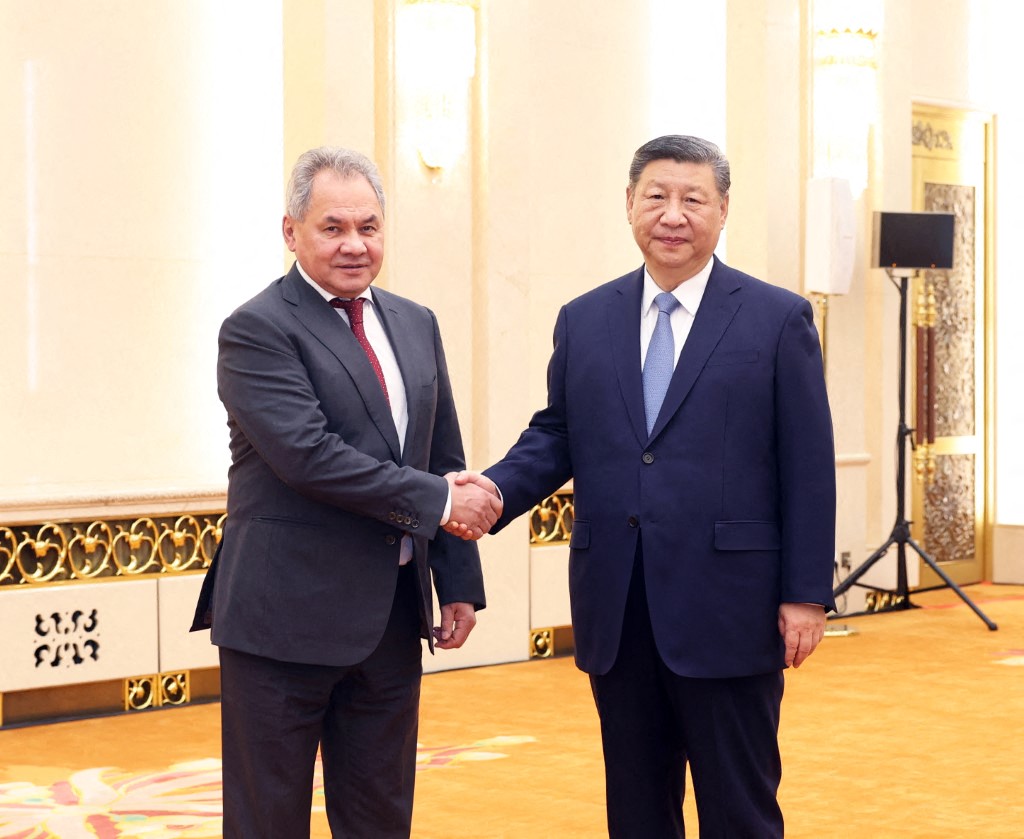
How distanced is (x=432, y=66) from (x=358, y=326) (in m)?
3.62

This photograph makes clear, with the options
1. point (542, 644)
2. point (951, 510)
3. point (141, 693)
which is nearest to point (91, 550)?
point (141, 693)

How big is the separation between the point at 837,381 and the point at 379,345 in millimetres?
5432

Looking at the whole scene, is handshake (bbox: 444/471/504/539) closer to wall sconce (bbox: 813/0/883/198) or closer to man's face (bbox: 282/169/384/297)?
man's face (bbox: 282/169/384/297)

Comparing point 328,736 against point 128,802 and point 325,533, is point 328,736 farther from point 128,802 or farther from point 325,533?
point 128,802

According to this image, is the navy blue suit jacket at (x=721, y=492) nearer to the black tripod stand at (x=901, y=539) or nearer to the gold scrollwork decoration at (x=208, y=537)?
the gold scrollwork decoration at (x=208, y=537)

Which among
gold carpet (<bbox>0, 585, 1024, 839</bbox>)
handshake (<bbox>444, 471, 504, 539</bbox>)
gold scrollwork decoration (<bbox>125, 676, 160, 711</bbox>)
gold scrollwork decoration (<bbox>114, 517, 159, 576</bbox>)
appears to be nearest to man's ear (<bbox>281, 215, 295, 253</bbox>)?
handshake (<bbox>444, 471, 504, 539</bbox>)

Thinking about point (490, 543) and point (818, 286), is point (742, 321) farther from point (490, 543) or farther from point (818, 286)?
point (818, 286)

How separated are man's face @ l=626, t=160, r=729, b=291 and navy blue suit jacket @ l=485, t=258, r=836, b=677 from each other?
0.35ft

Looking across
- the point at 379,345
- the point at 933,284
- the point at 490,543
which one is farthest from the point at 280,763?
the point at 933,284

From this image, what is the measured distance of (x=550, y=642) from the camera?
695cm

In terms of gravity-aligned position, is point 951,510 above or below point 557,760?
above

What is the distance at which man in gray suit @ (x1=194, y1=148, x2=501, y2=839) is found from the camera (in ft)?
9.09

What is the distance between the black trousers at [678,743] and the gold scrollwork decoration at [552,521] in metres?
3.92

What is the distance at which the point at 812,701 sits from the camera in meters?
5.92
